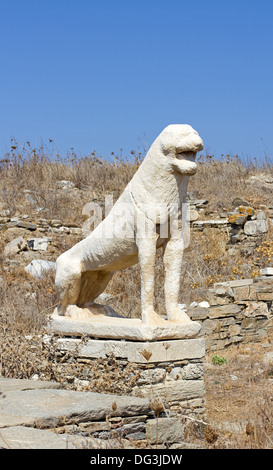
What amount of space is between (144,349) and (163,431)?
972mm

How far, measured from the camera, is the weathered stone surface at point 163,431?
3434 mm

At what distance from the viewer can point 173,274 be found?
479cm

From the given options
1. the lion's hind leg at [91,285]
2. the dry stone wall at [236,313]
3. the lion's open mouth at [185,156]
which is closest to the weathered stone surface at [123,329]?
the lion's hind leg at [91,285]

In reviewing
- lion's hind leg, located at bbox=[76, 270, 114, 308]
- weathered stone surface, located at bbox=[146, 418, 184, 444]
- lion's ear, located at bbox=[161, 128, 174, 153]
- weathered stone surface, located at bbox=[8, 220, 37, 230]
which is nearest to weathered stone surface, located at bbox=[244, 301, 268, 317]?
lion's hind leg, located at bbox=[76, 270, 114, 308]

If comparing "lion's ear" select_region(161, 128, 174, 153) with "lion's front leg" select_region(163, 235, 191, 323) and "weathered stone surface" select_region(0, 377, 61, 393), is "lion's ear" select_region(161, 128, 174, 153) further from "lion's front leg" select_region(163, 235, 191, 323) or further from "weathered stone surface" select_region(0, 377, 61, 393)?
"weathered stone surface" select_region(0, 377, 61, 393)

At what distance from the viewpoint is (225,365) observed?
6.90 metres

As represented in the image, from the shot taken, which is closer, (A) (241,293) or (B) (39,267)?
(A) (241,293)

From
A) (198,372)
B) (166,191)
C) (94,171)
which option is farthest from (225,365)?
(94,171)

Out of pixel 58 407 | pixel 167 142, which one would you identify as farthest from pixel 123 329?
pixel 167 142

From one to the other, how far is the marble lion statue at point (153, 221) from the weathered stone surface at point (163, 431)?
1.18 metres

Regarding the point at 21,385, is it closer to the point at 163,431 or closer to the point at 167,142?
the point at 163,431
